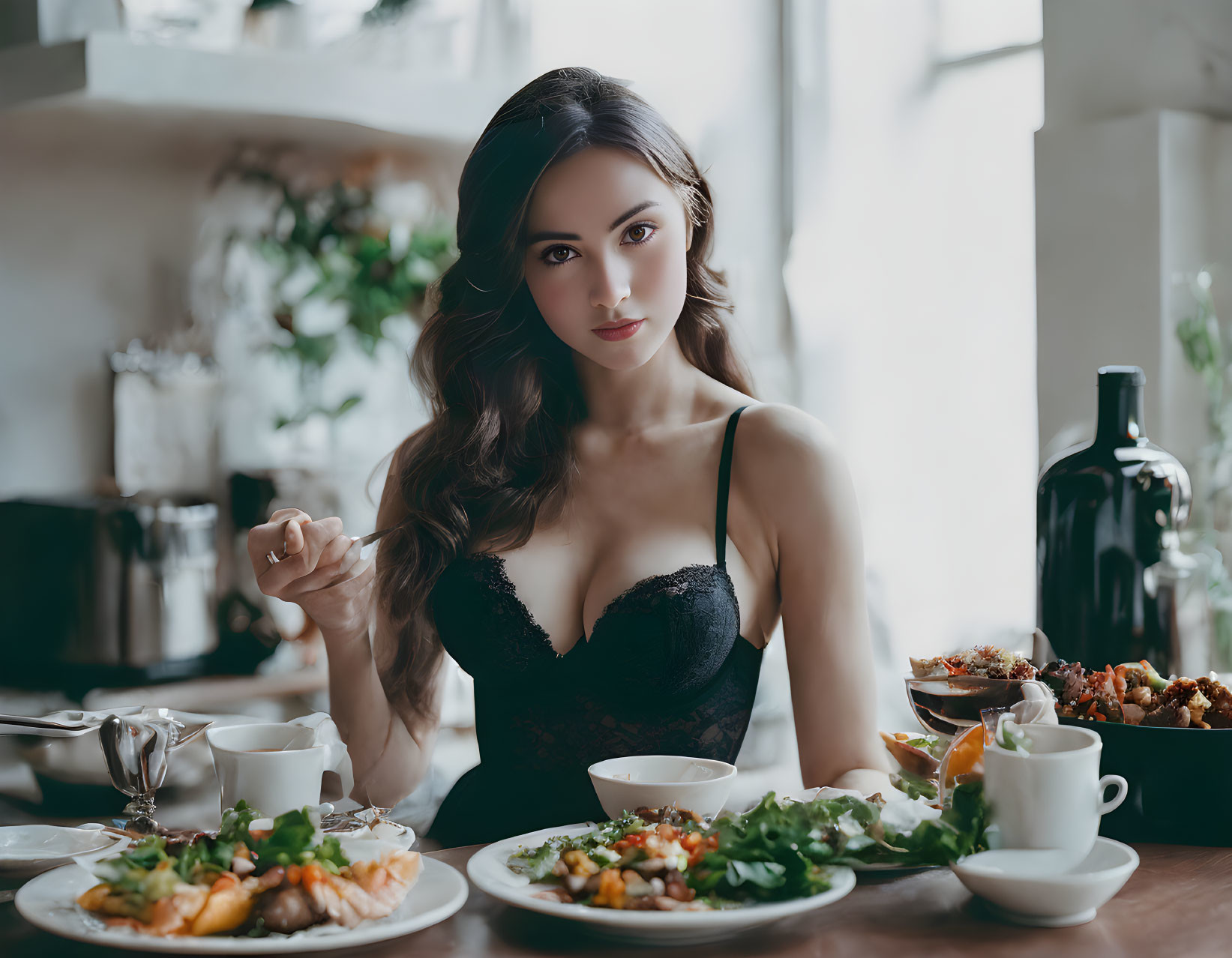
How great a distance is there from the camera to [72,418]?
2.43 metres

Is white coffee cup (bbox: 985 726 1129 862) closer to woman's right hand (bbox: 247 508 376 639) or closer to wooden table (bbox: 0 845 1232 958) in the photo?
wooden table (bbox: 0 845 1232 958)

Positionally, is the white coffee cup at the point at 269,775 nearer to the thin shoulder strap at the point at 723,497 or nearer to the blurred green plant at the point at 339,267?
the thin shoulder strap at the point at 723,497

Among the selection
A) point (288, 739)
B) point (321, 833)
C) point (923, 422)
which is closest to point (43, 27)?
point (288, 739)

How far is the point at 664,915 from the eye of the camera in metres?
0.75

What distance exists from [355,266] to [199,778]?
1.10 metres

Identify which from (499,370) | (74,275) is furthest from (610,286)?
(74,275)

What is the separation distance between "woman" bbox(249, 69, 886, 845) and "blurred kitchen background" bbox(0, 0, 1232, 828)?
281mm

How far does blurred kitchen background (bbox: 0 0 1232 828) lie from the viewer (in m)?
2.04

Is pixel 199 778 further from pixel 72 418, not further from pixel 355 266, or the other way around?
pixel 355 266

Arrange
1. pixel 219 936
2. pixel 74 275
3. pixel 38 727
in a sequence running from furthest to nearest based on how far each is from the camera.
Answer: pixel 74 275 → pixel 38 727 → pixel 219 936

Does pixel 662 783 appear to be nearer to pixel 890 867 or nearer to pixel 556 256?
pixel 890 867

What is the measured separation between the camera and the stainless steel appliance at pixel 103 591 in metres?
2.19

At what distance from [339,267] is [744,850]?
197 cm

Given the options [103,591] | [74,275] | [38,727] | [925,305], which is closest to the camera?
[38,727]
